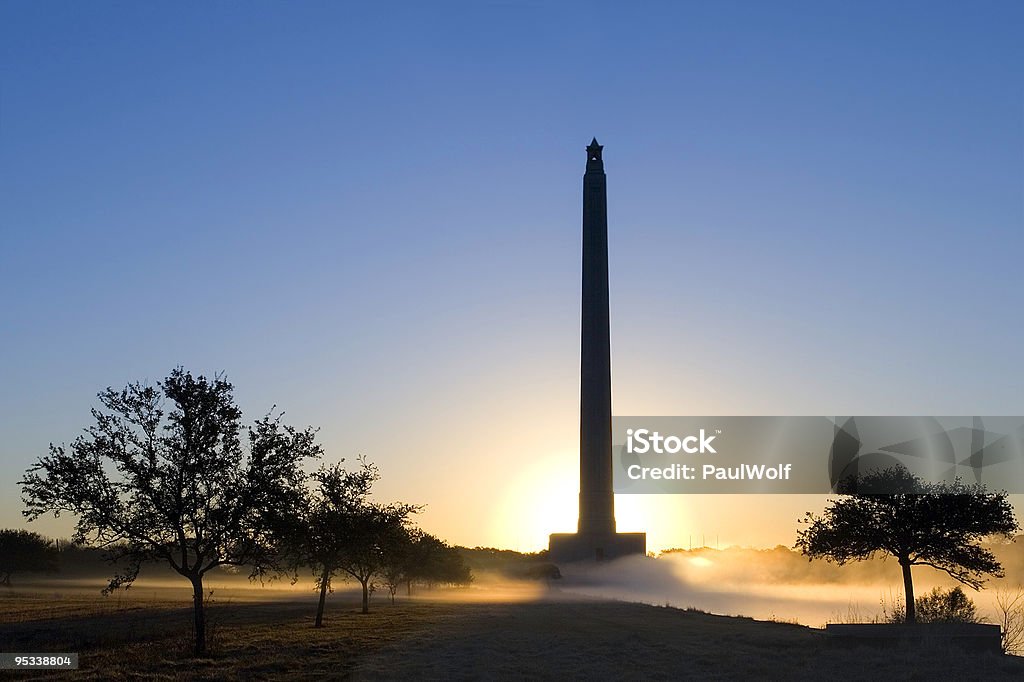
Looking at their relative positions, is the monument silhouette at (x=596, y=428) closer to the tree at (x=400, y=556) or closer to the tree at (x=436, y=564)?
the tree at (x=436, y=564)

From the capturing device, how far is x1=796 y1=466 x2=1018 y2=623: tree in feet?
162

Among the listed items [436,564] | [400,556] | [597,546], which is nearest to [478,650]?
[400,556]

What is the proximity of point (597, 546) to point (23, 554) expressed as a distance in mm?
72914

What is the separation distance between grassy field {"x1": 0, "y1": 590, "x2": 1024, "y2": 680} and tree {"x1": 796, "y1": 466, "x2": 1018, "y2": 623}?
10.3m

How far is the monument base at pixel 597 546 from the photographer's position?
104438 millimetres

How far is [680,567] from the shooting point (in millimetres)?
116500

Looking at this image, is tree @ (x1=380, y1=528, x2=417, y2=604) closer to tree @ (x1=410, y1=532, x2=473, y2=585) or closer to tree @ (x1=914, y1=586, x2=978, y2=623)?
tree @ (x1=410, y1=532, x2=473, y2=585)

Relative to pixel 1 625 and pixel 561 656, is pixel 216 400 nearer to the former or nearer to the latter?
pixel 561 656

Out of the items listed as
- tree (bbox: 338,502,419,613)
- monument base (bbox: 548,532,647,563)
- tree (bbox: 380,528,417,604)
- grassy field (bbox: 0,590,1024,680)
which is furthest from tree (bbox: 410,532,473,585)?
grassy field (bbox: 0,590,1024,680)

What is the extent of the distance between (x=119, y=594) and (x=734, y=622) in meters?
67.7

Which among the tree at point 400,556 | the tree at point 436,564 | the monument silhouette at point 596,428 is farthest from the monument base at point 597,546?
the tree at point 400,556

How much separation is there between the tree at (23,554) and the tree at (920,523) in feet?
332

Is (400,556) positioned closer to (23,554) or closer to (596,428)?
(596,428)

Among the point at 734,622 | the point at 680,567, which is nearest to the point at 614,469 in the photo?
the point at 680,567
